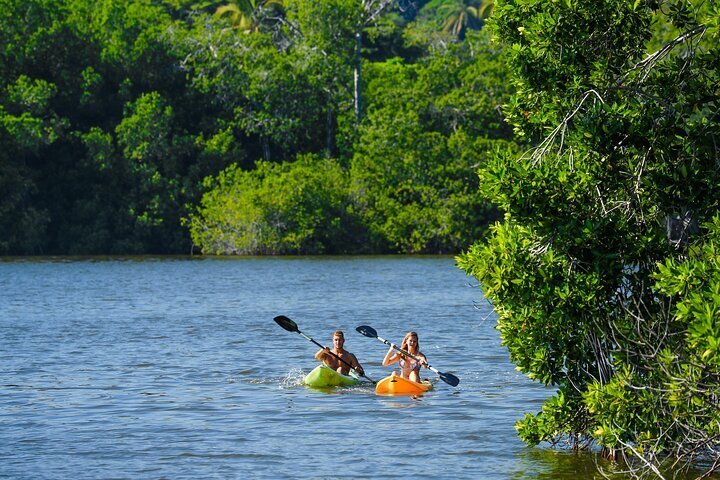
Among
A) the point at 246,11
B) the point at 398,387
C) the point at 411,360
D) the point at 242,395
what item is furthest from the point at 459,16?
the point at 242,395

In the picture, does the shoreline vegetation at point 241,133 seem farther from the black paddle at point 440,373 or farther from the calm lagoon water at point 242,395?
the black paddle at point 440,373

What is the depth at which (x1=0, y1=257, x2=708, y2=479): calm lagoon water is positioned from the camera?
1675 cm

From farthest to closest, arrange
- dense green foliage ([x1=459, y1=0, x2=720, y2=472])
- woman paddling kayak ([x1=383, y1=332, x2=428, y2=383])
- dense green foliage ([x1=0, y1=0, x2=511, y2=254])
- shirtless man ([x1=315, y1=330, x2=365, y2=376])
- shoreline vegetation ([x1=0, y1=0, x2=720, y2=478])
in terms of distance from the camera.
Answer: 1. dense green foliage ([x1=0, y1=0, x2=511, y2=254])
2. shoreline vegetation ([x1=0, y1=0, x2=720, y2=478])
3. shirtless man ([x1=315, y1=330, x2=365, y2=376])
4. woman paddling kayak ([x1=383, y1=332, x2=428, y2=383])
5. dense green foliage ([x1=459, y1=0, x2=720, y2=472])

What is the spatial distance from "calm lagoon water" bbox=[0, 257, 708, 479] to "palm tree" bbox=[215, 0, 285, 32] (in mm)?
45901

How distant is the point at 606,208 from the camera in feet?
46.5

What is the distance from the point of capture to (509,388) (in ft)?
78.3

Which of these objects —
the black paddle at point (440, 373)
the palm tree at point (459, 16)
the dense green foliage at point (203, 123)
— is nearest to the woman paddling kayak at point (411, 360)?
the black paddle at point (440, 373)

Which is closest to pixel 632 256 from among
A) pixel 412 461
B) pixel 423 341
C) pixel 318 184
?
pixel 412 461

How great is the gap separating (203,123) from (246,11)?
569 inches

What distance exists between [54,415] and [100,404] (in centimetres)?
134

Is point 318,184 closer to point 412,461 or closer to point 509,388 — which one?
point 509,388

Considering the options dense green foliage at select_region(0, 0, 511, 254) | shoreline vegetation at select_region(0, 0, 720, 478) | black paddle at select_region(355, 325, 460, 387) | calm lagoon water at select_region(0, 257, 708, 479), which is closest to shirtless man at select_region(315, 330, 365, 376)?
black paddle at select_region(355, 325, 460, 387)

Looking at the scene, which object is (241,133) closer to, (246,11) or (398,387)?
(246,11)

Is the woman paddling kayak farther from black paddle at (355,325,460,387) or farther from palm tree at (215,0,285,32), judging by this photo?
palm tree at (215,0,285,32)
